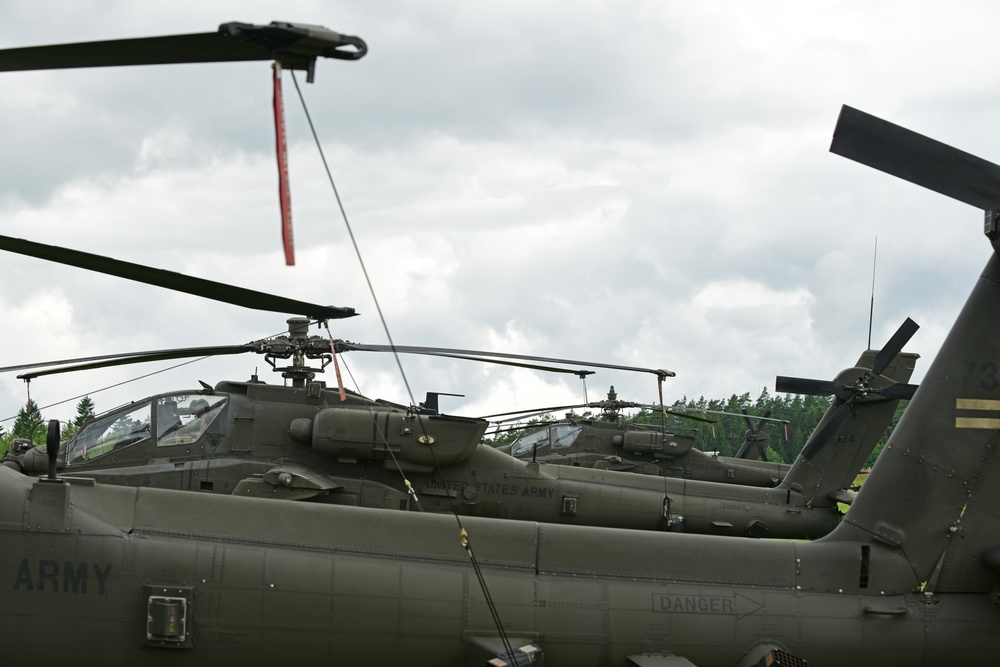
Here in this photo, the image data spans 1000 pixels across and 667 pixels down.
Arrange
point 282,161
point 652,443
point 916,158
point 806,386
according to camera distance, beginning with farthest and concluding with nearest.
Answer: point 652,443 → point 806,386 → point 916,158 → point 282,161

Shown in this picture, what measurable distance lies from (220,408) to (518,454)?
10.7 m

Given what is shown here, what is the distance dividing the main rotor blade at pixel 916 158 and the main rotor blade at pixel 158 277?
5280mm

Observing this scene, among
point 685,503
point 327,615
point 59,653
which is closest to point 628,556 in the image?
point 327,615

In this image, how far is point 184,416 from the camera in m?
12.0

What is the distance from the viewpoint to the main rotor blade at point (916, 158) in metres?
6.75

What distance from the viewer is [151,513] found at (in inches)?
302

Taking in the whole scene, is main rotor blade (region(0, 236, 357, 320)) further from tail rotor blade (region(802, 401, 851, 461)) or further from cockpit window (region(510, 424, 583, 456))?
cockpit window (region(510, 424, 583, 456))

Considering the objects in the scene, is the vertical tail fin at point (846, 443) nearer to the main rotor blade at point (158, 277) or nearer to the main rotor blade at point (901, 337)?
the main rotor blade at point (901, 337)

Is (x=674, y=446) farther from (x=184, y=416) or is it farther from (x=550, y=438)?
(x=184, y=416)

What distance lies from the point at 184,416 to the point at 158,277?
4.23 meters

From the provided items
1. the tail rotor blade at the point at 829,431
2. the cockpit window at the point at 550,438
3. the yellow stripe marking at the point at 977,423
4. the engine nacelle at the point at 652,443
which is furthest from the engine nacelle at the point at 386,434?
the engine nacelle at the point at 652,443

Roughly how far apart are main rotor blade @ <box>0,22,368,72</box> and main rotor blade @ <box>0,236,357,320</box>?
2.48 metres

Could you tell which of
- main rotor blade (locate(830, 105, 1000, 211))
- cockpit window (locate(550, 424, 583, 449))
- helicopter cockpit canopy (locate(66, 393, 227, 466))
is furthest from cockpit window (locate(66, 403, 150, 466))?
cockpit window (locate(550, 424, 583, 449))

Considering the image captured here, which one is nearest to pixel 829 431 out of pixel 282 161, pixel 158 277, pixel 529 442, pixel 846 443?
pixel 846 443
